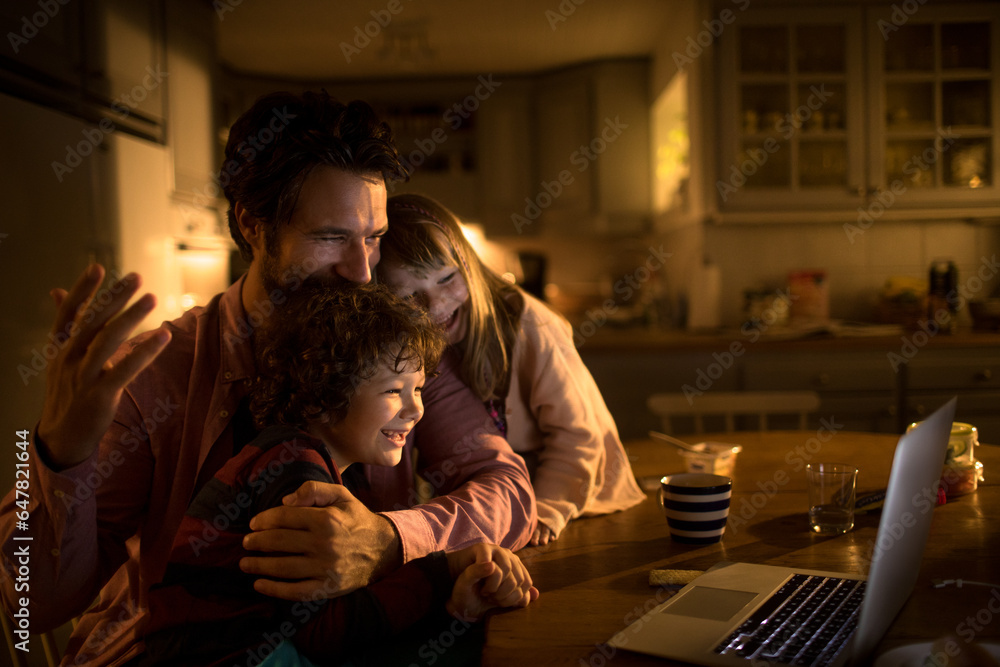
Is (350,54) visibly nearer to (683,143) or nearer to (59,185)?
(683,143)

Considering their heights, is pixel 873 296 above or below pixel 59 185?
below

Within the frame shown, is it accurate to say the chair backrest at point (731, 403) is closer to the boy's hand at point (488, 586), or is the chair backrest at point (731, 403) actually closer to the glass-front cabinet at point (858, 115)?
the boy's hand at point (488, 586)

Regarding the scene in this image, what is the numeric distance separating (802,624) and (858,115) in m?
3.12

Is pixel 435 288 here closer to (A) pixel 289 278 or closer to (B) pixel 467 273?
(B) pixel 467 273

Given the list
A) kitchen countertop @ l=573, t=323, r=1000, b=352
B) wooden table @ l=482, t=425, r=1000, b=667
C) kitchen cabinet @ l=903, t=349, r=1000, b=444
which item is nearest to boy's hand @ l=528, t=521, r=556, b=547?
wooden table @ l=482, t=425, r=1000, b=667

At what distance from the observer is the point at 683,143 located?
3773 mm

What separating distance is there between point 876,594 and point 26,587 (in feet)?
3.10

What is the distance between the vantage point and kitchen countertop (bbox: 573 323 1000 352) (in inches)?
118

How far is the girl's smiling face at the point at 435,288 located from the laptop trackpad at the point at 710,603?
0.64 metres

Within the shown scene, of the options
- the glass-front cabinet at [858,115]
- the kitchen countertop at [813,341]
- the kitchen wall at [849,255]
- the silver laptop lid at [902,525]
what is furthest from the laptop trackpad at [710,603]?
the kitchen wall at [849,255]

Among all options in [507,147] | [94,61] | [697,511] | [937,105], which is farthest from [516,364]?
[507,147]

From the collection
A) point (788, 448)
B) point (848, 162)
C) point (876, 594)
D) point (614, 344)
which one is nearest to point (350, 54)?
point (614, 344)

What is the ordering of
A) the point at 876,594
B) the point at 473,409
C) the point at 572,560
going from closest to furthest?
the point at 876,594 < the point at 572,560 < the point at 473,409

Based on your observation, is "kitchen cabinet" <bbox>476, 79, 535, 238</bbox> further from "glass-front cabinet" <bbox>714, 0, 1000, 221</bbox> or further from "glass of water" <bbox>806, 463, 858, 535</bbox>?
"glass of water" <bbox>806, 463, 858, 535</bbox>
